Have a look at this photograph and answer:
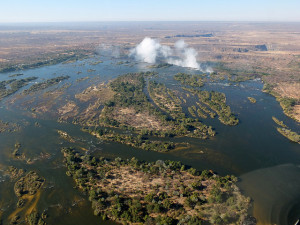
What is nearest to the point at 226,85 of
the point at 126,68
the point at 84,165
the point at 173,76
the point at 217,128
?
the point at 173,76

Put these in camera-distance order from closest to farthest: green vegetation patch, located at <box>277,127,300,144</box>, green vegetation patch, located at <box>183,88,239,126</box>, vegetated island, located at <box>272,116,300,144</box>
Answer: green vegetation patch, located at <box>277,127,300,144</box> < vegetated island, located at <box>272,116,300,144</box> < green vegetation patch, located at <box>183,88,239,126</box>

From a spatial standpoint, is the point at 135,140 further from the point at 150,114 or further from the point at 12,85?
the point at 12,85

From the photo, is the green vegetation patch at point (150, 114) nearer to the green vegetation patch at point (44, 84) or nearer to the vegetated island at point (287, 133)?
the vegetated island at point (287, 133)

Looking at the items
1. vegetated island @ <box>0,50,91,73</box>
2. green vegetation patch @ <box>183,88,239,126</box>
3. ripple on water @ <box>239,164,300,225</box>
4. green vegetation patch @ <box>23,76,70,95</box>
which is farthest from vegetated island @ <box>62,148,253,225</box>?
vegetated island @ <box>0,50,91,73</box>

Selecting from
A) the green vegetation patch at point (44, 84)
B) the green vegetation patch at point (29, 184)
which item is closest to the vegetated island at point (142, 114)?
the green vegetation patch at point (44, 84)

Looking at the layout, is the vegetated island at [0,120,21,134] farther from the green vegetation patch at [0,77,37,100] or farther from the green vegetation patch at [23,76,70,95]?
the green vegetation patch at [23,76,70,95]

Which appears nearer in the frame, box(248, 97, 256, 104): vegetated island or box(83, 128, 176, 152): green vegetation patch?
box(83, 128, 176, 152): green vegetation patch

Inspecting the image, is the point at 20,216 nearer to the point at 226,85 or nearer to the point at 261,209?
the point at 261,209
